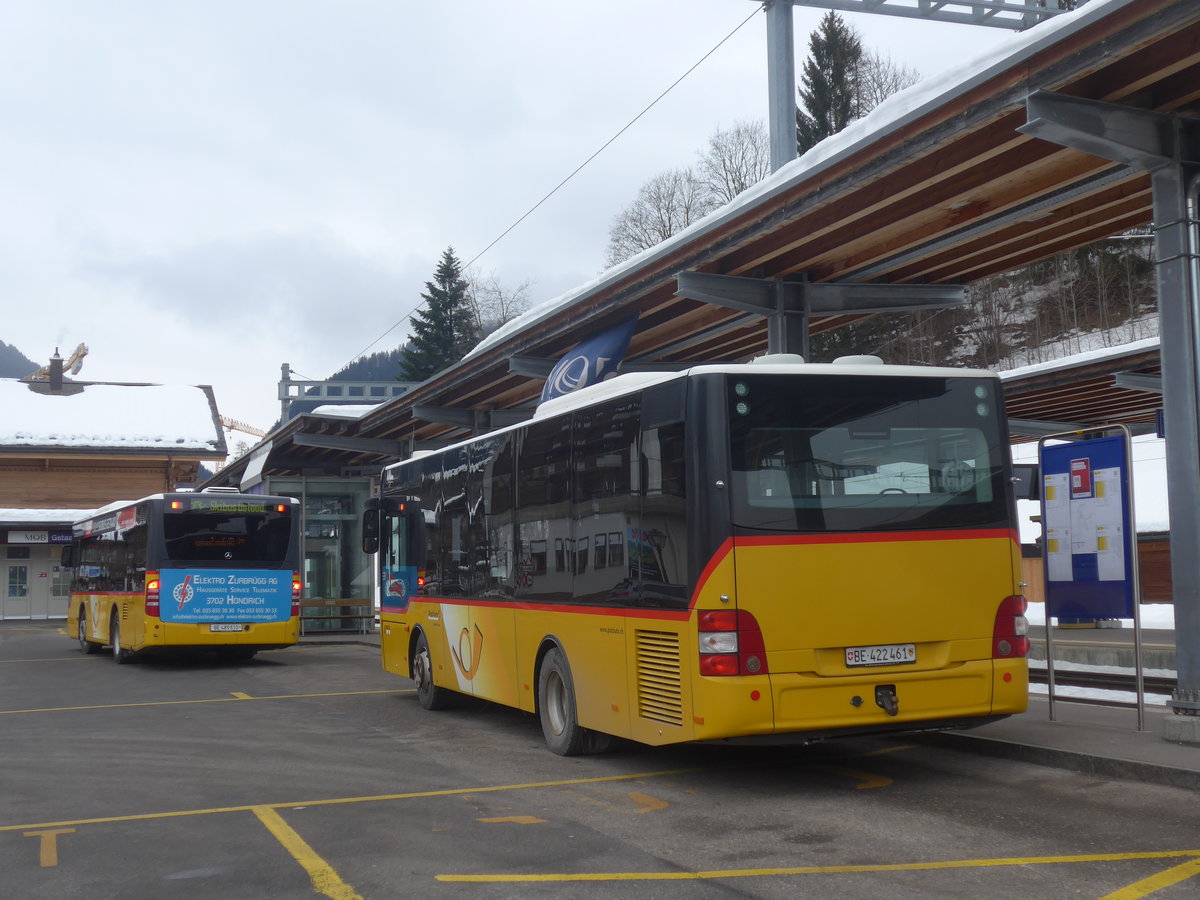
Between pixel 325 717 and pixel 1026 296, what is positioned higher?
pixel 1026 296

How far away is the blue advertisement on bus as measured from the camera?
20.5m

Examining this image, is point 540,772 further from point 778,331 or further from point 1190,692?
point 778,331

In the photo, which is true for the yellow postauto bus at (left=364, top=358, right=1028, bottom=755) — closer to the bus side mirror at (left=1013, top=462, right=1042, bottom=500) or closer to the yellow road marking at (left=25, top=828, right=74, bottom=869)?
the bus side mirror at (left=1013, top=462, right=1042, bottom=500)

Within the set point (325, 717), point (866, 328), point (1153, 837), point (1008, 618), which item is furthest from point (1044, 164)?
point (866, 328)

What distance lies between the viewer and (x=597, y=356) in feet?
50.7

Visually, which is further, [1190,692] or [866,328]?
[866,328]

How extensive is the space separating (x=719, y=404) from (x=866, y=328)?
45.2 meters

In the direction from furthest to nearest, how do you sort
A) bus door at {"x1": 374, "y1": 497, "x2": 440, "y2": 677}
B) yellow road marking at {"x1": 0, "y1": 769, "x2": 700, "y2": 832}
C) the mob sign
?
bus door at {"x1": 374, "y1": 497, "x2": 440, "y2": 677}
the mob sign
yellow road marking at {"x1": 0, "y1": 769, "x2": 700, "y2": 832}

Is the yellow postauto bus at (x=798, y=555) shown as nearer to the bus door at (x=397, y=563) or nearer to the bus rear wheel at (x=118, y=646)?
the bus door at (x=397, y=563)

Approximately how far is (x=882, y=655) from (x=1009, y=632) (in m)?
1.01

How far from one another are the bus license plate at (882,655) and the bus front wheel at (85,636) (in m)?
20.8

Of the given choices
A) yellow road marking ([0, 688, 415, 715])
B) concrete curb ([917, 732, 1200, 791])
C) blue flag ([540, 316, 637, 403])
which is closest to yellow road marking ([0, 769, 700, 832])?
concrete curb ([917, 732, 1200, 791])

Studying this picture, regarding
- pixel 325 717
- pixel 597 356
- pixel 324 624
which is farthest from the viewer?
pixel 324 624

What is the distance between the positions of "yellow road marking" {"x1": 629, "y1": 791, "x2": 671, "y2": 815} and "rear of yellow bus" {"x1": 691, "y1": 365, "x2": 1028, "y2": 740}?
521 mm
